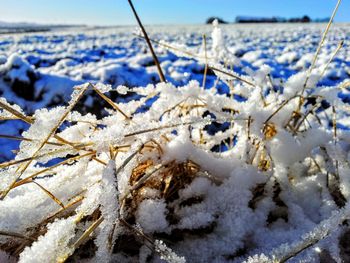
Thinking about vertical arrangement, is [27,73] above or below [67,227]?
below

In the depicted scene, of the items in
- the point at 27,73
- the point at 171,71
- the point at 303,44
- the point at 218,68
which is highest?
the point at 218,68

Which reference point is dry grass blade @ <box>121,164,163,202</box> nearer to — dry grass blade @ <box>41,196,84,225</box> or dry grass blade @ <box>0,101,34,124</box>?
dry grass blade @ <box>41,196,84,225</box>

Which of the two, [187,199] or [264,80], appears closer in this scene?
[187,199]

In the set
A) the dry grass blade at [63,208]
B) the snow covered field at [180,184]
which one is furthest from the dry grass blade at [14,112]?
the dry grass blade at [63,208]

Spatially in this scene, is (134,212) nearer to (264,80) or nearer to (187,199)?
(187,199)

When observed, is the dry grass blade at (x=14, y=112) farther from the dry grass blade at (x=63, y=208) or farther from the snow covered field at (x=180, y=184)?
the dry grass blade at (x=63, y=208)

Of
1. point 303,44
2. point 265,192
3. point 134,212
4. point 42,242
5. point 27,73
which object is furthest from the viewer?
point 303,44

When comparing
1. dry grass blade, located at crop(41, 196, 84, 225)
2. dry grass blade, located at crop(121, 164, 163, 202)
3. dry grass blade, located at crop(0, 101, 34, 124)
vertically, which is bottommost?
dry grass blade, located at crop(41, 196, 84, 225)

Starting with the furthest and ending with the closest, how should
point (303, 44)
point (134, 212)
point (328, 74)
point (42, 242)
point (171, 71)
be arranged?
point (303, 44) → point (171, 71) → point (328, 74) → point (134, 212) → point (42, 242)

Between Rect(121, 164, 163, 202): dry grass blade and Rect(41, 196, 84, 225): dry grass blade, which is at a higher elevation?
Rect(121, 164, 163, 202): dry grass blade

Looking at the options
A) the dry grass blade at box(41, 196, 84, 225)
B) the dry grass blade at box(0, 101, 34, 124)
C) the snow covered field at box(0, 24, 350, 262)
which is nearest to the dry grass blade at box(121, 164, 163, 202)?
the snow covered field at box(0, 24, 350, 262)

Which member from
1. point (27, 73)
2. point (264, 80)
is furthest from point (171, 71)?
point (264, 80)
